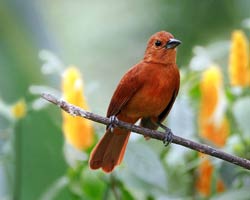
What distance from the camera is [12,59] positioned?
436 cm

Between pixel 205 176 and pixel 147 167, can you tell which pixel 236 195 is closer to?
pixel 205 176

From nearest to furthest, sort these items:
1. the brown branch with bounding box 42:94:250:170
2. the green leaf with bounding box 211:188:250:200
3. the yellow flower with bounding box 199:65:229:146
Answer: the brown branch with bounding box 42:94:250:170 < the green leaf with bounding box 211:188:250:200 < the yellow flower with bounding box 199:65:229:146

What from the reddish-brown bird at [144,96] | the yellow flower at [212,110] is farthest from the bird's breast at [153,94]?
the yellow flower at [212,110]

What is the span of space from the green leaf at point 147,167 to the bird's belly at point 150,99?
0.59 ft

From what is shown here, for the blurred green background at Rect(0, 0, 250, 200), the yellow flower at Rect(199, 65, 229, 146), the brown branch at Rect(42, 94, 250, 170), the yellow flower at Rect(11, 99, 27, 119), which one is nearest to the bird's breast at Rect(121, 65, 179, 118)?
the yellow flower at Rect(199, 65, 229, 146)

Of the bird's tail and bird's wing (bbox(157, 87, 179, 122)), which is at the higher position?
bird's wing (bbox(157, 87, 179, 122))

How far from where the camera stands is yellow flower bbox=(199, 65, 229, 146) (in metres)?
2.79

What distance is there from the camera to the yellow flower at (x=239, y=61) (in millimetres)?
2773

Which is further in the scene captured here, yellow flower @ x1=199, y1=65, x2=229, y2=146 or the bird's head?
the bird's head

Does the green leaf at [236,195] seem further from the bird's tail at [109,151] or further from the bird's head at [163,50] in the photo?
the bird's head at [163,50]

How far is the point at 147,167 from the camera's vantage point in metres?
2.71

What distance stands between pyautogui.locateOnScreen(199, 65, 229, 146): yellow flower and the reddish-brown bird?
13 cm

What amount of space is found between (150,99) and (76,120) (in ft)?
0.91

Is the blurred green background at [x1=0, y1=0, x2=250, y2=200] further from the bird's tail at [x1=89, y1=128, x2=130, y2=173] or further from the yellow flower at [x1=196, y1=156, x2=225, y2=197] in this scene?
the yellow flower at [x1=196, y1=156, x2=225, y2=197]
